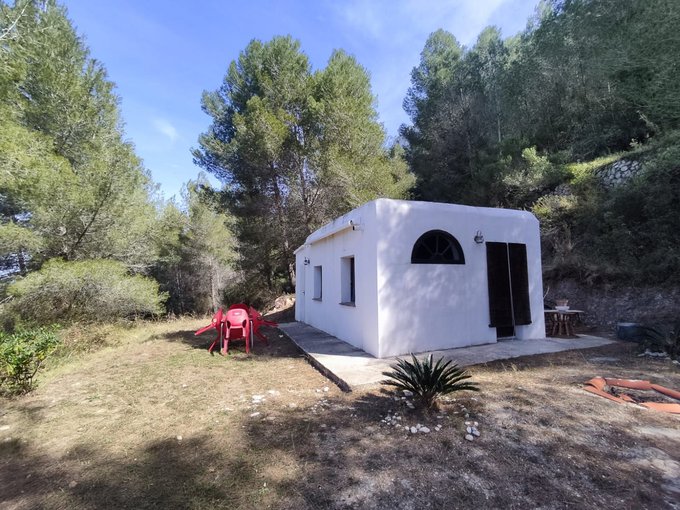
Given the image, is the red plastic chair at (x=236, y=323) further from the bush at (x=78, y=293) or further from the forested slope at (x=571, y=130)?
the forested slope at (x=571, y=130)

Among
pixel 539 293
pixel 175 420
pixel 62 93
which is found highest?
pixel 62 93

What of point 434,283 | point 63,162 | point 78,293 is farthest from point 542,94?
point 78,293

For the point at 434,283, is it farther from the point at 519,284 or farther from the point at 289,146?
the point at 289,146

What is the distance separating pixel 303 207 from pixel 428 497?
1313 centimetres

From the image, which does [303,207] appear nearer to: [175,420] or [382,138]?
[382,138]

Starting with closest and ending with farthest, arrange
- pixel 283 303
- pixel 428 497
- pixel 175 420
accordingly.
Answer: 1. pixel 428 497
2. pixel 175 420
3. pixel 283 303

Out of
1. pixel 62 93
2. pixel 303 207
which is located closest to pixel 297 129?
pixel 303 207

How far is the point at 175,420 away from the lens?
3707 mm

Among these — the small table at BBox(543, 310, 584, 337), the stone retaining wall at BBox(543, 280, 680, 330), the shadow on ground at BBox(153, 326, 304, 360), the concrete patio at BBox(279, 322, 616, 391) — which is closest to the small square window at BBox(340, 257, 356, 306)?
the concrete patio at BBox(279, 322, 616, 391)

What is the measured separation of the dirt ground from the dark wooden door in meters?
1.76

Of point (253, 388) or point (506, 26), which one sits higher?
Result: point (506, 26)

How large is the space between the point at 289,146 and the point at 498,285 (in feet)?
34.2

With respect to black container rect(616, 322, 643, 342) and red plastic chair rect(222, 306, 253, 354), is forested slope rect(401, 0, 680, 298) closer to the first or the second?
black container rect(616, 322, 643, 342)

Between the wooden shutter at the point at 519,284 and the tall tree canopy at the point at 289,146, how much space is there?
278 inches
